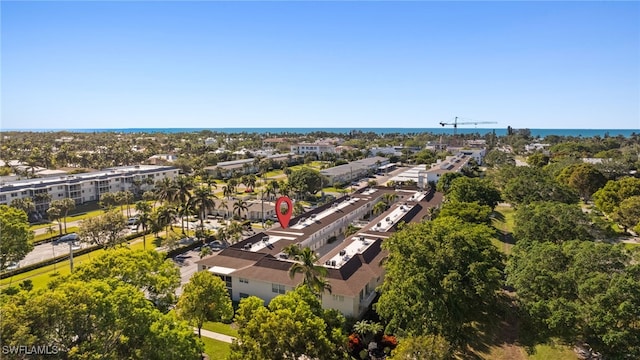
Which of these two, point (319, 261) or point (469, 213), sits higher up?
point (469, 213)

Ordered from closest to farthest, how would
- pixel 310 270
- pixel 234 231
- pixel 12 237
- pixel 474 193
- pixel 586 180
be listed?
pixel 310 270, pixel 12 237, pixel 234 231, pixel 474 193, pixel 586 180

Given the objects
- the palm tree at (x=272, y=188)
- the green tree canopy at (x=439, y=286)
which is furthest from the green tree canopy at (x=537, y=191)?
the palm tree at (x=272, y=188)

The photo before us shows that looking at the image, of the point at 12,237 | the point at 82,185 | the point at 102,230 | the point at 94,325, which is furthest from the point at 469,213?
the point at 82,185

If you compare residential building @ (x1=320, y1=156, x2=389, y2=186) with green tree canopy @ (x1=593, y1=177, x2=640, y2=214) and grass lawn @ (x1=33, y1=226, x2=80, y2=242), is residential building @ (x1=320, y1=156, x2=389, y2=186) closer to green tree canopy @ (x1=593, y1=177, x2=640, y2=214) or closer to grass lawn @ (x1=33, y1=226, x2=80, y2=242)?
grass lawn @ (x1=33, y1=226, x2=80, y2=242)

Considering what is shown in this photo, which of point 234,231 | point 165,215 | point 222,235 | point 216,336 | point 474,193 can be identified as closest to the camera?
point 216,336

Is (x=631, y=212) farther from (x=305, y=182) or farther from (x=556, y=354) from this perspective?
(x=305, y=182)

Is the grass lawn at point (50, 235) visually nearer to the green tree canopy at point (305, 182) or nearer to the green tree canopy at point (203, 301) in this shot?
the green tree canopy at point (305, 182)
